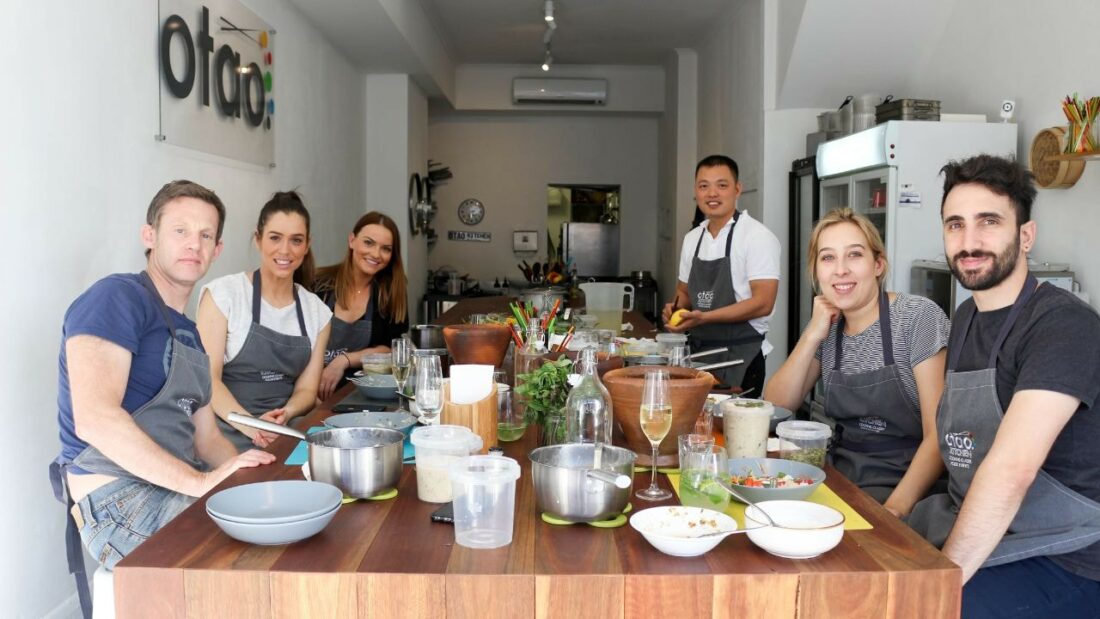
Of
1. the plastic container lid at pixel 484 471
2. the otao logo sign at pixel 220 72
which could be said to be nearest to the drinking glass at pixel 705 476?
the plastic container lid at pixel 484 471

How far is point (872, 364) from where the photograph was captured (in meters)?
2.64

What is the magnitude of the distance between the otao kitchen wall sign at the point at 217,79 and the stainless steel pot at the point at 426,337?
4.64ft

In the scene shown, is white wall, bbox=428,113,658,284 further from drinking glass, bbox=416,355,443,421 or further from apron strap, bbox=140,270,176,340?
drinking glass, bbox=416,355,443,421

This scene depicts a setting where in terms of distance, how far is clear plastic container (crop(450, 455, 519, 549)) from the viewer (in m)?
1.62

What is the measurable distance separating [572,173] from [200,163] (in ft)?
24.4

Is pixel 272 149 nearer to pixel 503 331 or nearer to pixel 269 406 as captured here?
pixel 269 406

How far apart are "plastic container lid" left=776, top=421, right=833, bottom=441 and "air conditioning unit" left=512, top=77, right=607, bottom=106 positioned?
27.8ft

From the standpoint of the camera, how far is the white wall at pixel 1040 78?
431 centimetres

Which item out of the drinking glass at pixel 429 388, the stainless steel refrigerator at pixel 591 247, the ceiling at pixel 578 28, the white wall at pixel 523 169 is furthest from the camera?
the stainless steel refrigerator at pixel 591 247

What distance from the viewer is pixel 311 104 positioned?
21.3 feet

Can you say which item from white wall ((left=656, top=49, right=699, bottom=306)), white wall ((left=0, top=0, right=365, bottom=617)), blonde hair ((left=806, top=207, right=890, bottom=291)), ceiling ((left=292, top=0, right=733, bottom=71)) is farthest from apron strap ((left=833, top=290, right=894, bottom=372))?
white wall ((left=656, top=49, right=699, bottom=306))

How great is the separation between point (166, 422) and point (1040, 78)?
434cm

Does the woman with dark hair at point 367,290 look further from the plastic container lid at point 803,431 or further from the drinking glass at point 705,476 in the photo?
the drinking glass at point 705,476

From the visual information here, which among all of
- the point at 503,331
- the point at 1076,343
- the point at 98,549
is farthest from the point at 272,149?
the point at 1076,343
